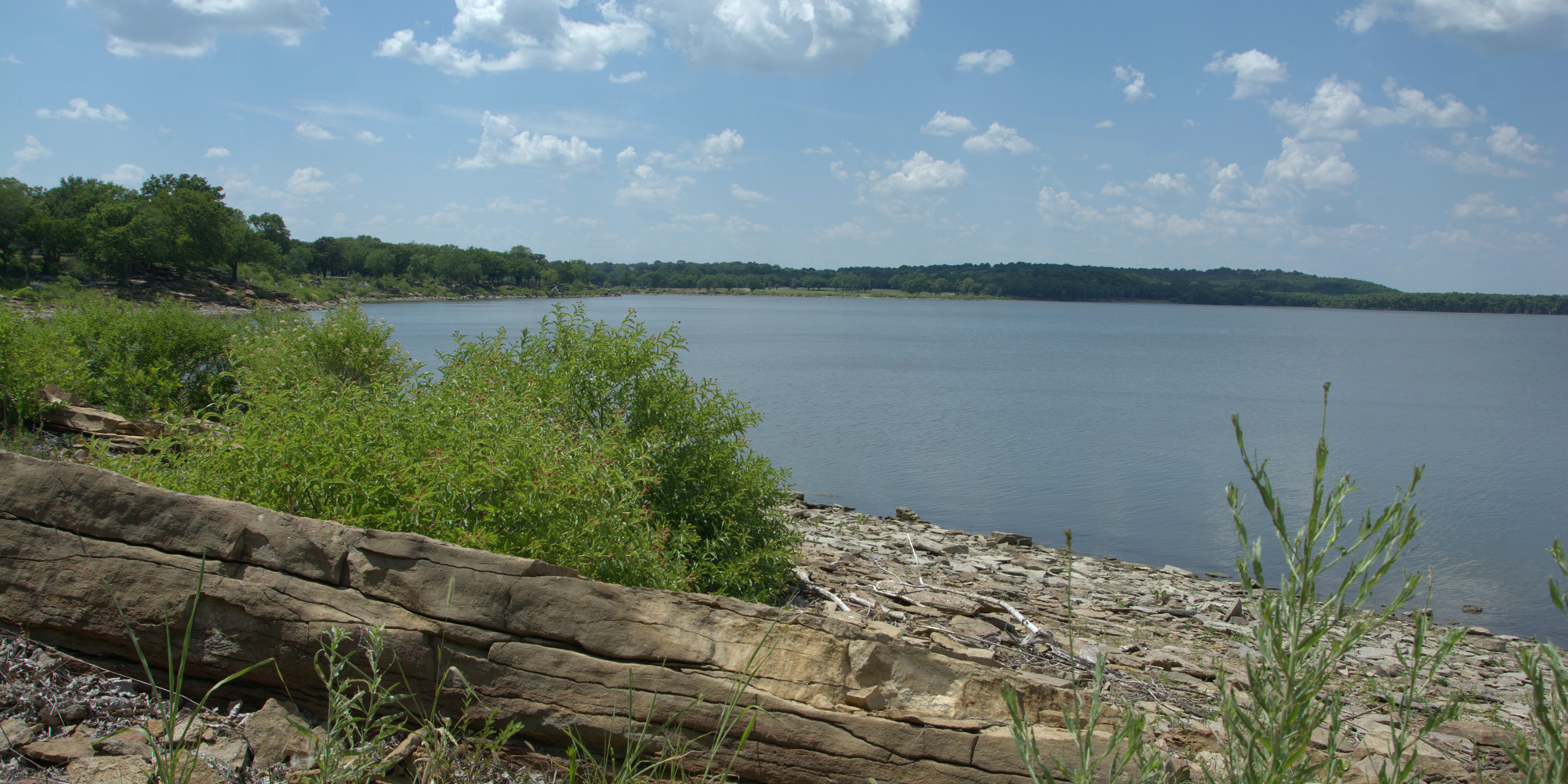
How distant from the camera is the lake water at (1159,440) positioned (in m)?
16.7

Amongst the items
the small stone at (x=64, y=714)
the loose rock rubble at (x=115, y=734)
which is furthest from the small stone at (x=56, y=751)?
the small stone at (x=64, y=714)

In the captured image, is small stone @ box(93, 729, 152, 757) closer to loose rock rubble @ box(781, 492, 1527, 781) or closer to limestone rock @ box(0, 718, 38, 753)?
limestone rock @ box(0, 718, 38, 753)

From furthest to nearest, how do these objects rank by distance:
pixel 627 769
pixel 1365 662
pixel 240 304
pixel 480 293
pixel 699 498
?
1. pixel 480 293
2. pixel 240 304
3. pixel 1365 662
4. pixel 699 498
5. pixel 627 769

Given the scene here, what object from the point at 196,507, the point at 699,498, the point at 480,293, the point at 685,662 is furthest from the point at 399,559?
the point at 480,293

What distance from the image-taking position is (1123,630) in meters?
9.48

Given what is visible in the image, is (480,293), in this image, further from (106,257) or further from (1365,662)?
(1365,662)

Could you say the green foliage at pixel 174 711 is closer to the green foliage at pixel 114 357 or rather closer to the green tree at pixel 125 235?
the green foliage at pixel 114 357

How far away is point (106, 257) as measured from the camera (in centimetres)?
6862

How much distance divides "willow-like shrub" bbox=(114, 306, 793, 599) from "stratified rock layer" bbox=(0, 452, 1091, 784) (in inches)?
25.6

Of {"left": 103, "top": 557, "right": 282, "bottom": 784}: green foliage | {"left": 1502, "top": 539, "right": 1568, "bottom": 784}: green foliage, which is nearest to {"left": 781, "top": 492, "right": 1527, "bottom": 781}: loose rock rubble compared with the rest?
{"left": 1502, "top": 539, "right": 1568, "bottom": 784}: green foliage

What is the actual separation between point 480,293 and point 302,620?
145 metres

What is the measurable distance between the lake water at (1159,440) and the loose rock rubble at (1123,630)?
184cm

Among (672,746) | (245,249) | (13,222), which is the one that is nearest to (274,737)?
(672,746)

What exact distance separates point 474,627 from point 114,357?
12294mm
